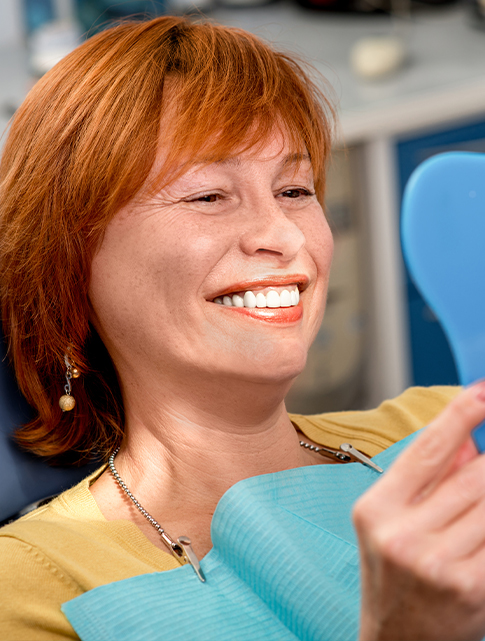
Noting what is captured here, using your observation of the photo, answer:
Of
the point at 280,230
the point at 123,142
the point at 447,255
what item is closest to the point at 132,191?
the point at 123,142

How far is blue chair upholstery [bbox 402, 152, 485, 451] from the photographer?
676 millimetres

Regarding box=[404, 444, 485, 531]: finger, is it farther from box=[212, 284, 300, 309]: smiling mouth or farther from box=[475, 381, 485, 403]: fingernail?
box=[212, 284, 300, 309]: smiling mouth

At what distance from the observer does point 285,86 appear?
978 millimetres

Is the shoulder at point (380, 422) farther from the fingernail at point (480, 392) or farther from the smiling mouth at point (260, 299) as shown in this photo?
the fingernail at point (480, 392)

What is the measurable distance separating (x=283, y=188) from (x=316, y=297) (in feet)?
0.46

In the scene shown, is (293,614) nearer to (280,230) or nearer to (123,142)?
(280,230)

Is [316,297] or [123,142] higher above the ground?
[123,142]

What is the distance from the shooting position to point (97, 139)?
34.2 inches

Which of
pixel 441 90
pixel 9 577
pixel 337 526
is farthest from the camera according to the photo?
pixel 441 90

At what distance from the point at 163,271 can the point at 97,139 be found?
17cm

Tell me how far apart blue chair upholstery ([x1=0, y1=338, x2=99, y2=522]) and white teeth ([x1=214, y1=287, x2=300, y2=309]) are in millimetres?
390

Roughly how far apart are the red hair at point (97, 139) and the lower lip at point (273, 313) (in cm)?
18

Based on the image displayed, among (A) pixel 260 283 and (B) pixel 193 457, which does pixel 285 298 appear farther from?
(B) pixel 193 457

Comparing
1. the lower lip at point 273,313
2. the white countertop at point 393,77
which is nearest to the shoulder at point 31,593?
the lower lip at point 273,313
